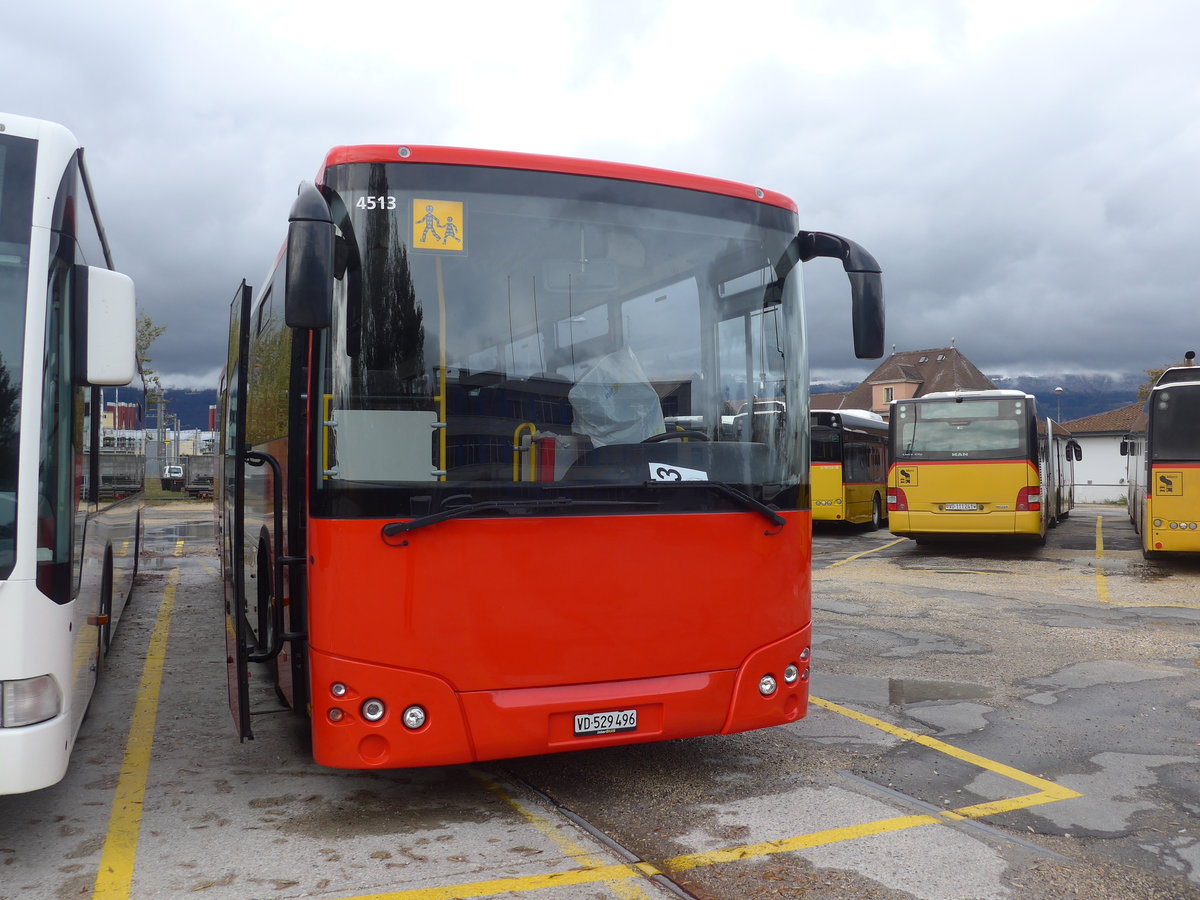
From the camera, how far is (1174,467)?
14.4 metres

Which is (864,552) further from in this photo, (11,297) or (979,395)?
(11,297)

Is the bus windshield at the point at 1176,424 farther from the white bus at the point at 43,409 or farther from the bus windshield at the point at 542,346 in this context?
the white bus at the point at 43,409

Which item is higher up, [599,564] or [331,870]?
[599,564]

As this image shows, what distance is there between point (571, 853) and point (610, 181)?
9.60ft

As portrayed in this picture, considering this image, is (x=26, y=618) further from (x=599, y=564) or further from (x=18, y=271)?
(x=599, y=564)

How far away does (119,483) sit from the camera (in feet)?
25.5

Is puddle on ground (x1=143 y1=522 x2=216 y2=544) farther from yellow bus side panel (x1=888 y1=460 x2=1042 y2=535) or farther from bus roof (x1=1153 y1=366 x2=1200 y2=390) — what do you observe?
bus roof (x1=1153 y1=366 x2=1200 y2=390)

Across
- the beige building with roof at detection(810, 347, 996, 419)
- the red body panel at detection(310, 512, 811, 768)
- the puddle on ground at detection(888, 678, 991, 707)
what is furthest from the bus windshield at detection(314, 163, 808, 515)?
the beige building with roof at detection(810, 347, 996, 419)

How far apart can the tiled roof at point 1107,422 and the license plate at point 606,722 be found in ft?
228

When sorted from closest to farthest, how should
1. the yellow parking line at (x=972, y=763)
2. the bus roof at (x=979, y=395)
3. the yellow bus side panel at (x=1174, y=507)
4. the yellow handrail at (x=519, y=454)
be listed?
the yellow handrail at (x=519, y=454)
the yellow parking line at (x=972, y=763)
the yellow bus side panel at (x=1174, y=507)
the bus roof at (x=979, y=395)

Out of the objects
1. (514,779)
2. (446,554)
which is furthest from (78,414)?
(514,779)

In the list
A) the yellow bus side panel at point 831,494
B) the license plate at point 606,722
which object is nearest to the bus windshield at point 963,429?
the yellow bus side panel at point 831,494

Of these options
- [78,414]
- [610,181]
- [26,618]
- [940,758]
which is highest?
[610,181]

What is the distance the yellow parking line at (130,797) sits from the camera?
3.90 metres
